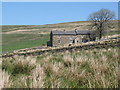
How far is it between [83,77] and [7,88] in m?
1.66

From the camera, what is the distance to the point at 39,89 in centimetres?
322

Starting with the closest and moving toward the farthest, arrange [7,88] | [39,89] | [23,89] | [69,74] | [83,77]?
[39,89]
[23,89]
[7,88]
[83,77]
[69,74]

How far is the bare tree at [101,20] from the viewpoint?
6550 centimetres

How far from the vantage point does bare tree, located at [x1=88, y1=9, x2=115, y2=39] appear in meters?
65.5

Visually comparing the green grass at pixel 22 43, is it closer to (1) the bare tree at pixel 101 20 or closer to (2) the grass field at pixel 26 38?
(2) the grass field at pixel 26 38

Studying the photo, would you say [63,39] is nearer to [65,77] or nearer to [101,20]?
[101,20]

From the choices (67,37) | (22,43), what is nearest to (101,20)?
(67,37)

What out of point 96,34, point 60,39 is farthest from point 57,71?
point 60,39

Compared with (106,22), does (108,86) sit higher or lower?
lower

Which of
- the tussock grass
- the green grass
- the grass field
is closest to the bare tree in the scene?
the grass field

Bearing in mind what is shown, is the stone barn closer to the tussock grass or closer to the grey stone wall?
the grey stone wall

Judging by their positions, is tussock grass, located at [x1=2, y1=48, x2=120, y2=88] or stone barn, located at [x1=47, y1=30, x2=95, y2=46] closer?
tussock grass, located at [x1=2, y1=48, x2=120, y2=88]

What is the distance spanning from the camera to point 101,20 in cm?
6781

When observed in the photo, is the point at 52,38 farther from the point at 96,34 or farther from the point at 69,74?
the point at 69,74
